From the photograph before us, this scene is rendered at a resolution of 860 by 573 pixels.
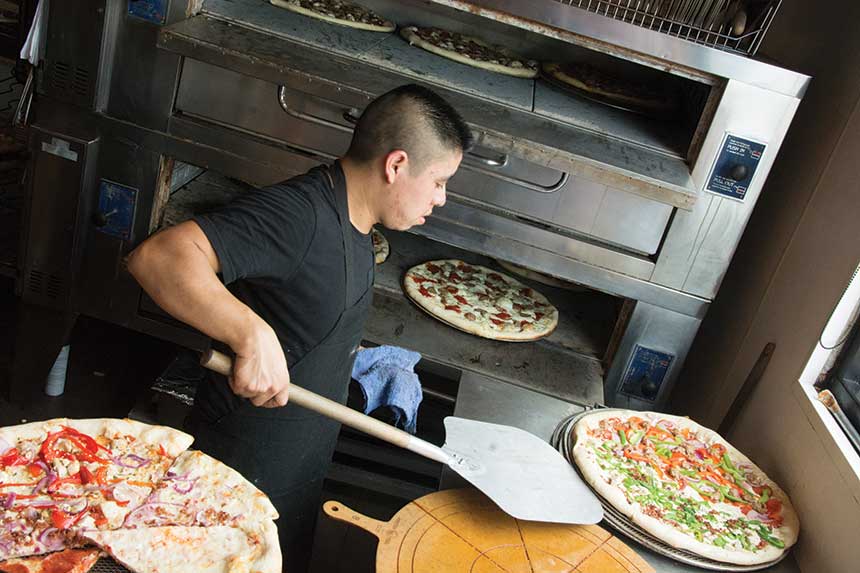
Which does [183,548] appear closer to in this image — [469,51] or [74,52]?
[74,52]

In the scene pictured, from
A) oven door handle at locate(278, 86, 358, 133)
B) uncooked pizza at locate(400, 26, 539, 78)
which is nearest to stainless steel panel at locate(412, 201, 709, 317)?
oven door handle at locate(278, 86, 358, 133)

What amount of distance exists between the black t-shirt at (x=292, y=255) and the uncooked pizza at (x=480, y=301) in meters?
1.21

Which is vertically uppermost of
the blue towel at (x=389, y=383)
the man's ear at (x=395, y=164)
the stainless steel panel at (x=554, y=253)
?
the man's ear at (x=395, y=164)

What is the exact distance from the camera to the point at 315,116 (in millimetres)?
3516

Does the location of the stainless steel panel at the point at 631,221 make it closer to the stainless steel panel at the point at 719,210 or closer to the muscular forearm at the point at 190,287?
the stainless steel panel at the point at 719,210

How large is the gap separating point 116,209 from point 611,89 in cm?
234

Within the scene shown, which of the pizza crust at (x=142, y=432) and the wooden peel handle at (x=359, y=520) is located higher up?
the pizza crust at (x=142, y=432)

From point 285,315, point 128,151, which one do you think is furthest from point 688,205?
point 128,151

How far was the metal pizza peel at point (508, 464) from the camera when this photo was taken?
7.80 feet

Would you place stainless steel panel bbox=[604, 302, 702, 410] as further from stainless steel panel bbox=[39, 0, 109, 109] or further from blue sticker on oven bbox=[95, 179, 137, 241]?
stainless steel panel bbox=[39, 0, 109, 109]

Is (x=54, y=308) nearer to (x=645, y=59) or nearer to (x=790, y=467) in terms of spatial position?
(x=645, y=59)

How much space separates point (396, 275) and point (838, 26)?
2.42 metres

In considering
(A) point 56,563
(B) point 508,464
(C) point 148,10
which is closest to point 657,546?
(B) point 508,464

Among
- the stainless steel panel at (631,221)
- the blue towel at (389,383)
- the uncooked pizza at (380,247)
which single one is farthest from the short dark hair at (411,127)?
the uncooked pizza at (380,247)
